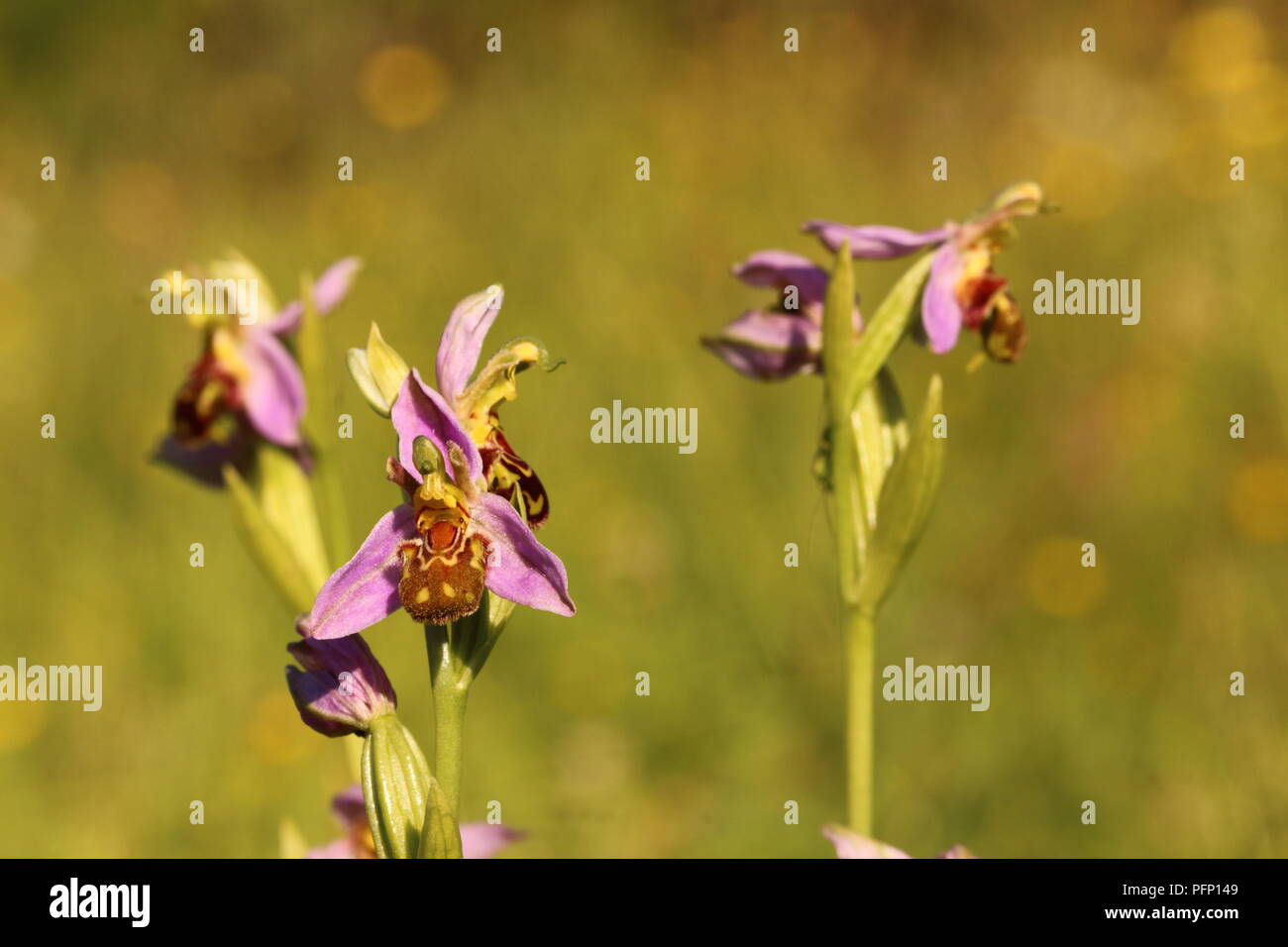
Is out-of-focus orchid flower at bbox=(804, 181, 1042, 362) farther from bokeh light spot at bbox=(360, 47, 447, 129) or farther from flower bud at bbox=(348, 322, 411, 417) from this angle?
bokeh light spot at bbox=(360, 47, 447, 129)

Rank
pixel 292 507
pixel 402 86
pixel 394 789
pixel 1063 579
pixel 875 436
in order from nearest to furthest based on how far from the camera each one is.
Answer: pixel 394 789 → pixel 875 436 → pixel 292 507 → pixel 1063 579 → pixel 402 86

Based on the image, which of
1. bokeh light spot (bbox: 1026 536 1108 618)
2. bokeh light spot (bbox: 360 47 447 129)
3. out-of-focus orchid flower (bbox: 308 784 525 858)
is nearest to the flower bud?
out-of-focus orchid flower (bbox: 308 784 525 858)

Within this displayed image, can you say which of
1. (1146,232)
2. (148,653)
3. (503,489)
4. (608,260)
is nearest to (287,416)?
(503,489)

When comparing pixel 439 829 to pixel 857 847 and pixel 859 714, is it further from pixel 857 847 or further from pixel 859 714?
pixel 859 714

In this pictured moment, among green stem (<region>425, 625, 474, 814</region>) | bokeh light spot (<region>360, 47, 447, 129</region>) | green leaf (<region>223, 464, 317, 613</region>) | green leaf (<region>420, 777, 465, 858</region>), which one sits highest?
bokeh light spot (<region>360, 47, 447, 129</region>)

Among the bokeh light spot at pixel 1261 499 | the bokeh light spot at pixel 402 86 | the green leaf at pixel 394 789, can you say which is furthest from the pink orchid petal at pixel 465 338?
the bokeh light spot at pixel 402 86

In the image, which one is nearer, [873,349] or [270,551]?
[873,349]

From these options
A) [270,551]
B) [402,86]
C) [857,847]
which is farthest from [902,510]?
[402,86]

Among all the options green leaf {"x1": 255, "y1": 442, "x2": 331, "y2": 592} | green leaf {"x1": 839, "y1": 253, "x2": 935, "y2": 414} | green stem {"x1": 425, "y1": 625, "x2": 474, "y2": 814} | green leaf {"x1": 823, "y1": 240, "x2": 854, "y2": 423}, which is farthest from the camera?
green leaf {"x1": 255, "y1": 442, "x2": 331, "y2": 592}
